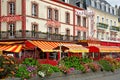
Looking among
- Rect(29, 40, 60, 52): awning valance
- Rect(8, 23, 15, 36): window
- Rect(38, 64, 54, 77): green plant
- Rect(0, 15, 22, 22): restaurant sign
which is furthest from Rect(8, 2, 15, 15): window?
Rect(38, 64, 54, 77): green plant

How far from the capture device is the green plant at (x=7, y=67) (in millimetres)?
12773

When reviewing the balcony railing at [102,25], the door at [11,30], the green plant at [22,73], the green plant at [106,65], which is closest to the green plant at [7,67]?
the green plant at [22,73]

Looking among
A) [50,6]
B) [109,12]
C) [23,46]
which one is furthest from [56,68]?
[109,12]

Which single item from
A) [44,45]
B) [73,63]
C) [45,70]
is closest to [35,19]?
[44,45]

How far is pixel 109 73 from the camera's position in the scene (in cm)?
2183

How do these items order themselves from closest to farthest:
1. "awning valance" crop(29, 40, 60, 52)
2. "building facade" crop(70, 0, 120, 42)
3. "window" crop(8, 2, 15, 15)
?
"awning valance" crop(29, 40, 60, 52), "window" crop(8, 2, 15, 15), "building facade" crop(70, 0, 120, 42)

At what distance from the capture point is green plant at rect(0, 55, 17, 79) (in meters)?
12.8

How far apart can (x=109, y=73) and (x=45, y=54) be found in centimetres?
2111

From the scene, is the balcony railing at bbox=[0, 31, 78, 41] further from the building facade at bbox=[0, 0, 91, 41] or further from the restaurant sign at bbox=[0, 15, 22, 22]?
the restaurant sign at bbox=[0, 15, 22, 22]

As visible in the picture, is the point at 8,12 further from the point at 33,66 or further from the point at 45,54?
the point at 33,66

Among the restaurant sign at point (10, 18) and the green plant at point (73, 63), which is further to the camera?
the restaurant sign at point (10, 18)

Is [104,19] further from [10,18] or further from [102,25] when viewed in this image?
[10,18]

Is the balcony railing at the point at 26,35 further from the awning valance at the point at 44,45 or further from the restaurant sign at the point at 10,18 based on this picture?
the restaurant sign at the point at 10,18

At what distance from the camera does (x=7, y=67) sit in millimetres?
12977
